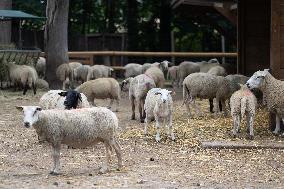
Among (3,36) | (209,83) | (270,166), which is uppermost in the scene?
(3,36)

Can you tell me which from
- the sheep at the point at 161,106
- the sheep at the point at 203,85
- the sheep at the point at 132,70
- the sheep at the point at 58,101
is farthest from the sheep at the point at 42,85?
the sheep at the point at 161,106

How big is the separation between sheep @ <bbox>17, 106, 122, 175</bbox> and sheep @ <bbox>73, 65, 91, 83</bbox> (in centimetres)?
1432

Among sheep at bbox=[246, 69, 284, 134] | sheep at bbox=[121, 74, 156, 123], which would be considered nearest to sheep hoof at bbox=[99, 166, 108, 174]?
sheep at bbox=[246, 69, 284, 134]

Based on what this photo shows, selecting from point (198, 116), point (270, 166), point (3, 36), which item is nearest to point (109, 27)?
point (3, 36)

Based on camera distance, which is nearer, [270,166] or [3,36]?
[270,166]

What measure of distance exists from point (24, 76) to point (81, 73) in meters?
3.67

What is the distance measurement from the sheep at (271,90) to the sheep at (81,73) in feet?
39.1

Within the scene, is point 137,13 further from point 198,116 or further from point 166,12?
point 198,116

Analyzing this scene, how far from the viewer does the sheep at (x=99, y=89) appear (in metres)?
13.9

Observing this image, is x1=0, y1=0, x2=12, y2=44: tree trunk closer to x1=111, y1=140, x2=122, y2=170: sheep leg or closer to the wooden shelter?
the wooden shelter

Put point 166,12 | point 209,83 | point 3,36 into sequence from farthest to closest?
point 166,12 → point 3,36 → point 209,83

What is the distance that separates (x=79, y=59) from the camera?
26406 millimetres

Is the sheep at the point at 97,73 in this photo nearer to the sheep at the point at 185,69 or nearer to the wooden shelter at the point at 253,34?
the sheep at the point at 185,69

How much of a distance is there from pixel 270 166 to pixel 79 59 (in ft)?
61.2
